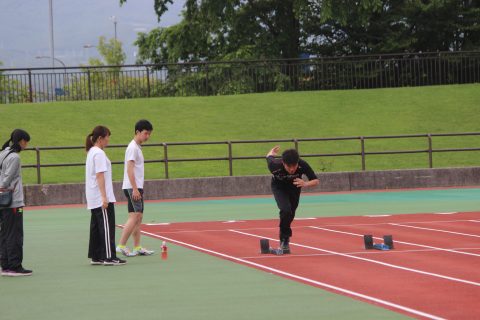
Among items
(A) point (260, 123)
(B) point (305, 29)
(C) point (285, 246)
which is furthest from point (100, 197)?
(B) point (305, 29)

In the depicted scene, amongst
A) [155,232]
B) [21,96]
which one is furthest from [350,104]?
[155,232]

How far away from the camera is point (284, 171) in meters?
14.3

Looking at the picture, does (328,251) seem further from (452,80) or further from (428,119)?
(452,80)

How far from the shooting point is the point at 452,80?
4375 cm

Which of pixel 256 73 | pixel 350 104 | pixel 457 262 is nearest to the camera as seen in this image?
pixel 457 262

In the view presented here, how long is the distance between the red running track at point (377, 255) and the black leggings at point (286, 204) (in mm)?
352

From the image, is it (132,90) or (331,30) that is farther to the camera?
(331,30)

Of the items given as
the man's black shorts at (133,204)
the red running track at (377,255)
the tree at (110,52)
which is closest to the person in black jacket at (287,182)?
the red running track at (377,255)

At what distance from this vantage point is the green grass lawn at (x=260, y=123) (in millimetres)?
32812

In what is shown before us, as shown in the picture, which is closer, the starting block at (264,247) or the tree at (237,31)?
the starting block at (264,247)

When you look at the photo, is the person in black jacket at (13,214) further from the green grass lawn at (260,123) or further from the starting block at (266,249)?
the green grass lawn at (260,123)

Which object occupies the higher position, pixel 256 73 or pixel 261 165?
pixel 256 73

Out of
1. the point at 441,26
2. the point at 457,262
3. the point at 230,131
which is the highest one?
the point at 441,26

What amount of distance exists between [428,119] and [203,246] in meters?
22.2
